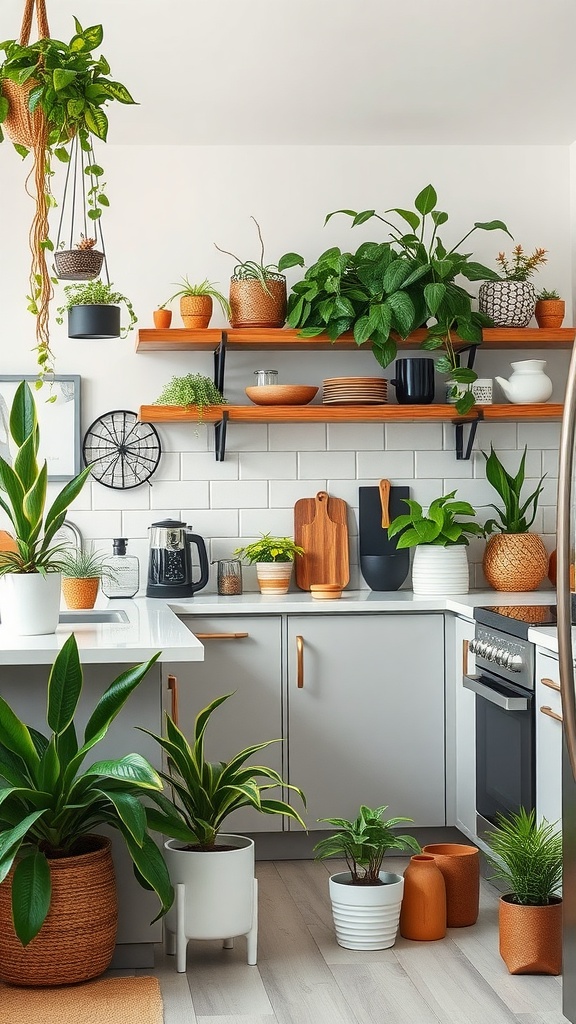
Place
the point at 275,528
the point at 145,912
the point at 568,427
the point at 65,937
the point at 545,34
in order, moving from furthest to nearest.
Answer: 1. the point at 275,528
2. the point at 545,34
3. the point at 145,912
4. the point at 65,937
5. the point at 568,427

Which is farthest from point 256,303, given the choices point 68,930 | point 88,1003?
point 88,1003

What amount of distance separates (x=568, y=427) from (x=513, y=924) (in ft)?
5.33

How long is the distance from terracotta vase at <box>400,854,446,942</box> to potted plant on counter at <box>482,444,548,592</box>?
A: 1592mm

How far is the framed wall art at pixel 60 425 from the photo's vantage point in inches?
183

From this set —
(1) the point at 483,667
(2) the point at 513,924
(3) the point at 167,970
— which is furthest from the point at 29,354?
(2) the point at 513,924

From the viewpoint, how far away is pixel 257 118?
441cm

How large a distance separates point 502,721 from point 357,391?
151 cm

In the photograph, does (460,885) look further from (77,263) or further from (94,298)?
(94,298)

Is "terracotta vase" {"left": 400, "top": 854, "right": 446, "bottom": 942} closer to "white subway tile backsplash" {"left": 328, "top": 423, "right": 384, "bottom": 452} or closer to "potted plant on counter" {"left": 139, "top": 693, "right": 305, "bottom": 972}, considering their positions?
"potted plant on counter" {"left": 139, "top": 693, "right": 305, "bottom": 972}

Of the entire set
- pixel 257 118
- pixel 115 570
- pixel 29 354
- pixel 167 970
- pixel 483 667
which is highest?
pixel 257 118

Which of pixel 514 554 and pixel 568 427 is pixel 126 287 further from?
pixel 568 427

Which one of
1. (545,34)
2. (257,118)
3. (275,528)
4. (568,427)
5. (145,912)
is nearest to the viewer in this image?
(568,427)

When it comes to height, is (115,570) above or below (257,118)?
below

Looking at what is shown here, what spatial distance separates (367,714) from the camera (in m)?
4.19
